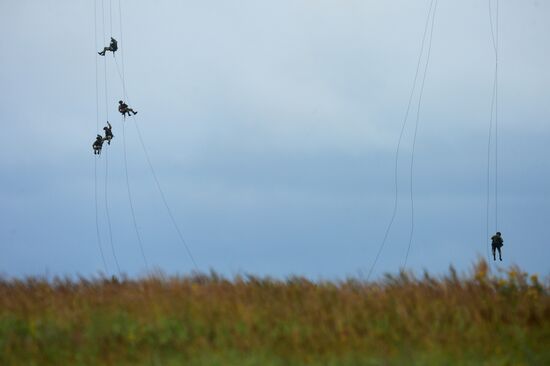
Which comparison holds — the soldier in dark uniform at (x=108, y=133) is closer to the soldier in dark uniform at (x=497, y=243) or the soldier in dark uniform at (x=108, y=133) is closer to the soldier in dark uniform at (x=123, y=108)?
the soldier in dark uniform at (x=123, y=108)

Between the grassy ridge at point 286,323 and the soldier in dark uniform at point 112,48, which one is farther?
the soldier in dark uniform at point 112,48

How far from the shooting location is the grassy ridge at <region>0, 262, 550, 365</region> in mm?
11008

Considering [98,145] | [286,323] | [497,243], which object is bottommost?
[286,323]

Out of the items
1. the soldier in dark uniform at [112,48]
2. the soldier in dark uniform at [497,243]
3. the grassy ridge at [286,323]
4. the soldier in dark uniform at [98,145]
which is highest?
the soldier in dark uniform at [112,48]

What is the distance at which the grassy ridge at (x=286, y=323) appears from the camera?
36.1 feet

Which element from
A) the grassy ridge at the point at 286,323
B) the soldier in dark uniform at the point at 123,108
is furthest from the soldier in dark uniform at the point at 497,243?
the soldier in dark uniform at the point at 123,108

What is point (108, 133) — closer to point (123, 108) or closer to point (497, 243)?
point (123, 108)

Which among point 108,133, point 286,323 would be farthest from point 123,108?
point 286,323

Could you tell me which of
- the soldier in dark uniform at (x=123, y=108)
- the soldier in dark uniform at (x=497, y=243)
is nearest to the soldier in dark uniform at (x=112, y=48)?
the soldier in dark uniform at (x=123, y=108)

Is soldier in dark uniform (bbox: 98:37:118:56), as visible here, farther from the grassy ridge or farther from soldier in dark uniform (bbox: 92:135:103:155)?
the grassy ridge

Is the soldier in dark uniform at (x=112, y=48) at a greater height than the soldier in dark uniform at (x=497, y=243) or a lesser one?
greater

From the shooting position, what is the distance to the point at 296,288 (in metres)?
13.8

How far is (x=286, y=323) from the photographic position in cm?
1201

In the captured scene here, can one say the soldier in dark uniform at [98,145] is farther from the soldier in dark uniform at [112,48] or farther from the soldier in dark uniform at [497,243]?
the soldier in dark uniform at [497,243]
